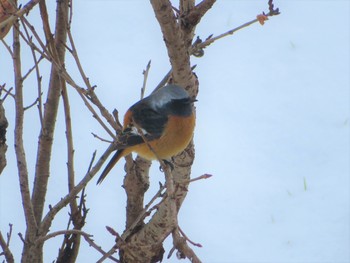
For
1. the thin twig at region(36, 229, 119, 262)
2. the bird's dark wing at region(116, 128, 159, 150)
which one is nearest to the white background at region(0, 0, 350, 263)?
the bird's dark wing at region(116, 128, 159, 150)

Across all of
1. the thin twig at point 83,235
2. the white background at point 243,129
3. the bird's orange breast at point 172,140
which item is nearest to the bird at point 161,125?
the bird's orange breast at point 172,140

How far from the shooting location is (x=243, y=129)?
223 inches

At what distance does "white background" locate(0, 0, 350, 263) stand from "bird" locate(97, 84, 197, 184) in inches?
55.5

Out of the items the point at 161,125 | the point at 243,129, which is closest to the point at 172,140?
the point at 161,125

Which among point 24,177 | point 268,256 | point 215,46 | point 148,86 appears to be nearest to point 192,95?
point 24,177

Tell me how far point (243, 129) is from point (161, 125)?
2419 millimetres

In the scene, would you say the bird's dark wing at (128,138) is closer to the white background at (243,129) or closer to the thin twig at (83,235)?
the thin twig at (83,235)

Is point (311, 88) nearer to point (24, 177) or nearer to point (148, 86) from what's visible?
point (148, 86)

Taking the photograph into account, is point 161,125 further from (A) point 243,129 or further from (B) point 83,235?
(A) point 243,129

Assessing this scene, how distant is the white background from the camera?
→ 476 centimetres

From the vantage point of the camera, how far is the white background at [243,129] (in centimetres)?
476

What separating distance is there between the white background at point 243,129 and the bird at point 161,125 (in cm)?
141

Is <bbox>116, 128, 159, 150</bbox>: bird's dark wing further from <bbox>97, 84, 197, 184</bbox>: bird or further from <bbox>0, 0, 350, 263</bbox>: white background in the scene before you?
<bbox>0, 0, 350, 263</bbox>: white background

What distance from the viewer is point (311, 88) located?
6.02 meters
